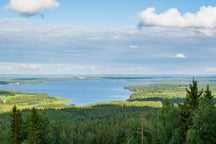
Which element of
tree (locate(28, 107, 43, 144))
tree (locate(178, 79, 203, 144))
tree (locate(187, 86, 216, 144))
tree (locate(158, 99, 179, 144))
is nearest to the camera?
tree (locate(187, 86, 216, 144))

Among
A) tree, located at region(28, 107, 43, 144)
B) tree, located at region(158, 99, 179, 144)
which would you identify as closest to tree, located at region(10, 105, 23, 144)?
tree, located at region(28, 107, 43, 144)

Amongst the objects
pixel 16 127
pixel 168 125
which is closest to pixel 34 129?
pixel 16 127

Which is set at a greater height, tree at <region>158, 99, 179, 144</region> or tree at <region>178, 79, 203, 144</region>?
tree at <region>178, 79, 203, 144</region>

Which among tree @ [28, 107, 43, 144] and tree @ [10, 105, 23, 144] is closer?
tree @ [28, 107, 43, 144]

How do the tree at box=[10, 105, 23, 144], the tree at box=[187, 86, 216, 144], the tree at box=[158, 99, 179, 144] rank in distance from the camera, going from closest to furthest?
the tree at box=[187, 86, 216, 144] < the tree at box=[10, 105, 23, 144] < the tree at box=[158, 99, 179, 144]

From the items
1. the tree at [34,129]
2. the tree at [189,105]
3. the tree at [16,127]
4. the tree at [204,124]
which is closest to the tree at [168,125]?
the tree at [189,105]

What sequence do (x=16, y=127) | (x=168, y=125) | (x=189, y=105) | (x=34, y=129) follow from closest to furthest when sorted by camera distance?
(x=189, y=105)
(x=34, y=129)
(x=16, y=127)
(x=168, y=125)

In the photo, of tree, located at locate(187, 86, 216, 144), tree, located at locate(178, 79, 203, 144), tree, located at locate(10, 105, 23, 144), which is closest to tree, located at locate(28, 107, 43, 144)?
tree, located at locate(10, 105, 23, 144)

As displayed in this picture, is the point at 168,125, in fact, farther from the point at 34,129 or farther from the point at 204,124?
the point at 34,129

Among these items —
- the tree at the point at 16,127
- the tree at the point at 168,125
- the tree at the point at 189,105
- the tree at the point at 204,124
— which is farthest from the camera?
the tree at the point at 168,125

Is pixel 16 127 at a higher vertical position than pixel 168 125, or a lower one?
higher

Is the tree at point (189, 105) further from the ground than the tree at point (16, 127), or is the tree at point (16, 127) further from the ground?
the tree at point (189, 105)

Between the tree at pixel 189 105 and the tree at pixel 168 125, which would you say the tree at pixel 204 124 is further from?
the tree at pixel 168 125

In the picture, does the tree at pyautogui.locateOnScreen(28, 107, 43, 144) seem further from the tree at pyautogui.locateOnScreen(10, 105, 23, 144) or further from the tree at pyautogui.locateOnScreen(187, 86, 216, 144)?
the tree at pyautogui.locateOnScreen(187, 86, 216, 144)
